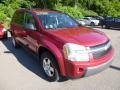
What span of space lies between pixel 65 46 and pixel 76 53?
0.30 m

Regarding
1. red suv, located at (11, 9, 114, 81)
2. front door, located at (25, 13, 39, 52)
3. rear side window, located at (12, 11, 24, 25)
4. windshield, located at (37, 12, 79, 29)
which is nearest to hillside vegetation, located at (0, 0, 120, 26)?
rear side window, located at (12, 11, 24, 25)

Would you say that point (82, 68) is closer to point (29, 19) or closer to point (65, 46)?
point (65, 46)

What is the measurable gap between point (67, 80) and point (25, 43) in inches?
88.1

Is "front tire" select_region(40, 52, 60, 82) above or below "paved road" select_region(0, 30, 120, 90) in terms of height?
above

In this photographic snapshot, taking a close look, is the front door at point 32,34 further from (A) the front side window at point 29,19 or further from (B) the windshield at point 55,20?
(B) the windshield at point 55,20

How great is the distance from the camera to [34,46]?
21.3 ft

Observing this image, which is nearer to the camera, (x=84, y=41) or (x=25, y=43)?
(x=84, y=41)

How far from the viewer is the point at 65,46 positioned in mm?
5156

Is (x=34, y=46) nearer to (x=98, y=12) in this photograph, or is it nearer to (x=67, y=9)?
(x=67, y=9)

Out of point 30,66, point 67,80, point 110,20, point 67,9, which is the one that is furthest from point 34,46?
point 67,9

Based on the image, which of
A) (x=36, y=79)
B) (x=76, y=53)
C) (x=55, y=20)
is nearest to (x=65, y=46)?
(x=76, y=53)

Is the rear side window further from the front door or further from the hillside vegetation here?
the hillside vegetation

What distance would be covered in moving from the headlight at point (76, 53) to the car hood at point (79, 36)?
14 centimetres

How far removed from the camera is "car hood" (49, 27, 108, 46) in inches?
207
